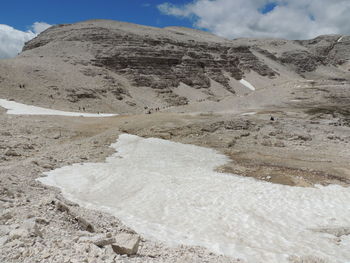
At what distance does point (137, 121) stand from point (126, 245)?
24.6 meters

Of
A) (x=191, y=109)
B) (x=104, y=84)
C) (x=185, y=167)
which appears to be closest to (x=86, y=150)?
(x=185, y=167)

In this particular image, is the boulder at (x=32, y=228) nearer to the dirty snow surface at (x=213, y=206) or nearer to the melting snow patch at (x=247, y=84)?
the dirty snow surface at (x=213, y=206)

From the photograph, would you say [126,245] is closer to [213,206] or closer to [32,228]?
[32,228]

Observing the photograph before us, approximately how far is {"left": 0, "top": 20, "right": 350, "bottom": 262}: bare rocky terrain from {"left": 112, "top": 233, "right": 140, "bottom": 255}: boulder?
14cm

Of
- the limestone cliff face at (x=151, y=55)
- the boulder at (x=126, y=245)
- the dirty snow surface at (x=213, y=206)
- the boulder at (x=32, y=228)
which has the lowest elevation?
the dirty snow surface at (x=213, y=206)

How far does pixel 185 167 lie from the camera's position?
17594mm

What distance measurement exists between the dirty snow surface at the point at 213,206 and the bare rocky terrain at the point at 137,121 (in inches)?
32.4

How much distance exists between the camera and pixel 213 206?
1145 cm

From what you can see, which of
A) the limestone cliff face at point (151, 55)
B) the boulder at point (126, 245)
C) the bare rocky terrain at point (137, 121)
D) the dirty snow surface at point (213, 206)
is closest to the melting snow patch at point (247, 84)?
the limestone cliff face at point (151, 55)

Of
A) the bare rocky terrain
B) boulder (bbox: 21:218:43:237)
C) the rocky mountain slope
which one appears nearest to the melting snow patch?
the bare rocky terrain

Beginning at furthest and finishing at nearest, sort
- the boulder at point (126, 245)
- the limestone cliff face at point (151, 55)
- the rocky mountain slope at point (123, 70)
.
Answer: the limestone cliff face at point (151, 55), the rocky mountain slope at point (123, 70), the boulder at point (126, 245)

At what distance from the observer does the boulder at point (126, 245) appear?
606 centimetres

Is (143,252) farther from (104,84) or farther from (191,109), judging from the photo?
(104,84)

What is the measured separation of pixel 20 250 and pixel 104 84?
61.9 m
